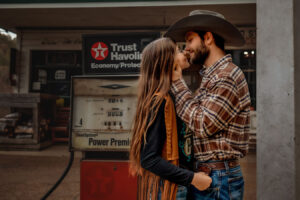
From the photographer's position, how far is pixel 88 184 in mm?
2543

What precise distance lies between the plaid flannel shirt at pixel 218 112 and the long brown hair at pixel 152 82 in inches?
3.1

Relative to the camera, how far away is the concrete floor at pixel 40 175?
4.15 m

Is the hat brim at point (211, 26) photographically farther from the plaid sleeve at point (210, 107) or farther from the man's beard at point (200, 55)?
the plaid sleeve at point (210, 107)

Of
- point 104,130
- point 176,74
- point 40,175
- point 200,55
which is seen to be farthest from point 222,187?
point 40,175

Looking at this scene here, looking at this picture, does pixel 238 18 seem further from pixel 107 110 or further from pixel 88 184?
pixel 88 184

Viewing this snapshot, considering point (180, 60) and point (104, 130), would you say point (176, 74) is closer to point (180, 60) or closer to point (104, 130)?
point (180, 60)

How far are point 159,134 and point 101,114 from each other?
4.51 feet

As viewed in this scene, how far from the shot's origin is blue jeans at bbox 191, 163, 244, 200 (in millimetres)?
1407

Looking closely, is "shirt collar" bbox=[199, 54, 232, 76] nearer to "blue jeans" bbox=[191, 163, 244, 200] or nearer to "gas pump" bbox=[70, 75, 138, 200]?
"blue jeans" bbox=[191, 163, 244, 200]

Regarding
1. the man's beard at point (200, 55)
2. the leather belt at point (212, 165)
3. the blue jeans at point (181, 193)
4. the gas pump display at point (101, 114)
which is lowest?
A: the blue jeans at point (181, 193)

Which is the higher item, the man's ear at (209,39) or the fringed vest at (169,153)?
the man's ear at (209,39)

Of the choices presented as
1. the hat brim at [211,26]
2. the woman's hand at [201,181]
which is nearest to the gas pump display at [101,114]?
the hat brim at [211,26]

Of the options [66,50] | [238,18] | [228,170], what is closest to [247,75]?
[238,18]

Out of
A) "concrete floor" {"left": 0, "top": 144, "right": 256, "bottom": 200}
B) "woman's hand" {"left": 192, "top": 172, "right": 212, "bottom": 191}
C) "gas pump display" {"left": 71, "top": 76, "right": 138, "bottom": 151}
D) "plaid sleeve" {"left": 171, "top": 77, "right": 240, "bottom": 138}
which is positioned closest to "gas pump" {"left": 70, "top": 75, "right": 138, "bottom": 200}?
"gas pump display" {"left": 71, "top": 76, "right": 138, "bottom": 151}
